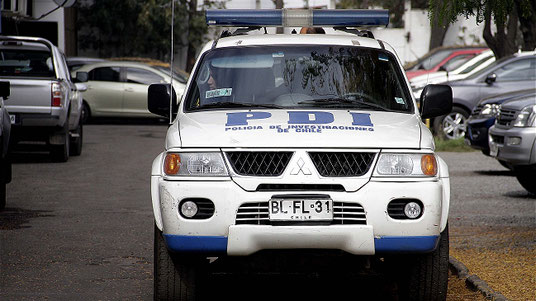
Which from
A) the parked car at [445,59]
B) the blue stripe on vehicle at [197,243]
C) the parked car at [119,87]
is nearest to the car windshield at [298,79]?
the blue stripe on vehicle at [197,243]

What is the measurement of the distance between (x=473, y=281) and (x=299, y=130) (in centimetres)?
183

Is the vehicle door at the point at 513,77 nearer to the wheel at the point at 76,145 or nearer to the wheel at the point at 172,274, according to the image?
the wheel at the point at 76,145

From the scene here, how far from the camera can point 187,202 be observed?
605 cm

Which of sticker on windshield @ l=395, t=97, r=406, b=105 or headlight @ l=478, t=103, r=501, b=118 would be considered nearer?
sticker on windshield @ l=395, t=97, r=406, b=105

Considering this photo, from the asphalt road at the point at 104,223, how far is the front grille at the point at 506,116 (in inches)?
35.6

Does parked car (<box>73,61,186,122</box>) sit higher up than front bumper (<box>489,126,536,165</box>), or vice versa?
front bumper (<box>489,126,536,165</box>)

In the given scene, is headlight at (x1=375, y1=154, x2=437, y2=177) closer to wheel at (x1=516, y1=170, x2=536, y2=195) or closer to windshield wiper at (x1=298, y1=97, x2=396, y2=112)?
windshield wiper at (x1=298, y1=97, x2=396, y2=112)

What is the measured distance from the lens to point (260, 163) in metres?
6.06

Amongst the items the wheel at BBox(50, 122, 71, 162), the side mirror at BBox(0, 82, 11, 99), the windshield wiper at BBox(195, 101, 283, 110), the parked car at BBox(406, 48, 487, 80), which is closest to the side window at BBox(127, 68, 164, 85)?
the parked car at BBox(406, 48, 487, 80)

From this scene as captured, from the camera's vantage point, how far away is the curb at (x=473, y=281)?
6715mm

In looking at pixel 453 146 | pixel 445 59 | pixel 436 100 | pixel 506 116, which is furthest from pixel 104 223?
pixel 445 59

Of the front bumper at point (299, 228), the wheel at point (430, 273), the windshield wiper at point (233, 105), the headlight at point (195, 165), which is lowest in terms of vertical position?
the wheel at point (430, 273)

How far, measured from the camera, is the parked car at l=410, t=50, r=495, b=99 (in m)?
22.3

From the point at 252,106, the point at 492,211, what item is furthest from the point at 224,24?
the point at 492,211
